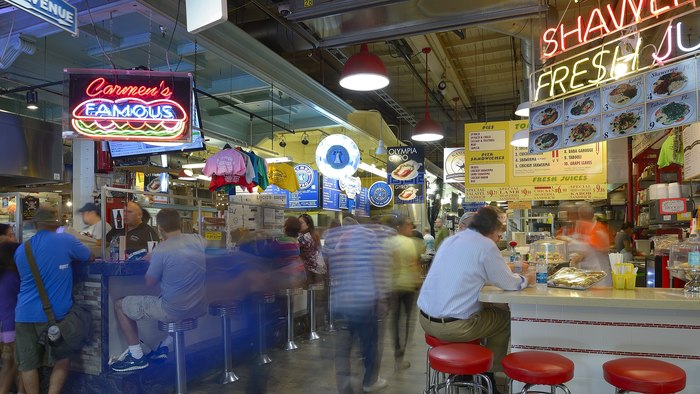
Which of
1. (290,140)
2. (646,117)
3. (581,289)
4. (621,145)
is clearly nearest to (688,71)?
(646,117)

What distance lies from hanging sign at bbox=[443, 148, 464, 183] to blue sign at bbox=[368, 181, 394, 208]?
14.4 feet

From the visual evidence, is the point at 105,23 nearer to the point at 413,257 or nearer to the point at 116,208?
the point at 116,208

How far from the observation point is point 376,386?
5027mm

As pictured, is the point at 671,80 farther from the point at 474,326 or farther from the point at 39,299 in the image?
the point at 39,299

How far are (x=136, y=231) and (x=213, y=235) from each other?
39.1 inches

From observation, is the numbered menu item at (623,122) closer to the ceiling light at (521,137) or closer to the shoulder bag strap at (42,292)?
the ceiling light at (521,137)

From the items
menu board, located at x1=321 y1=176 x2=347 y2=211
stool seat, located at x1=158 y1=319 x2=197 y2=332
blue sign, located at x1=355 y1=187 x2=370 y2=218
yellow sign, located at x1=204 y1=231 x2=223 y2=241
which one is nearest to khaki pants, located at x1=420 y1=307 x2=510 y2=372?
stool seat, located at x1=158 y1=319 x2=197 y2=332

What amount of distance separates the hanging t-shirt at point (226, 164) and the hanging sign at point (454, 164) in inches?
205

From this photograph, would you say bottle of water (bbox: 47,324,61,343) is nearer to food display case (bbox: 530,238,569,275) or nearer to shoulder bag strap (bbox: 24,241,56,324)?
shoulder bag strap (bbox: 24,241,56,324)

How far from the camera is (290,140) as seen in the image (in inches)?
553

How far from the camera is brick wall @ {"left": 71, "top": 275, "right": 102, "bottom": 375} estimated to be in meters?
4.72

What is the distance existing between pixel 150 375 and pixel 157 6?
3.66m

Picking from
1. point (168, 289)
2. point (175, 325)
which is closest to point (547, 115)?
point (168, 289)

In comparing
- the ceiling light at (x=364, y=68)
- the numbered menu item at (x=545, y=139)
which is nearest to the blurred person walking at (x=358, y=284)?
the ceiling light at (x=364, y=68)
